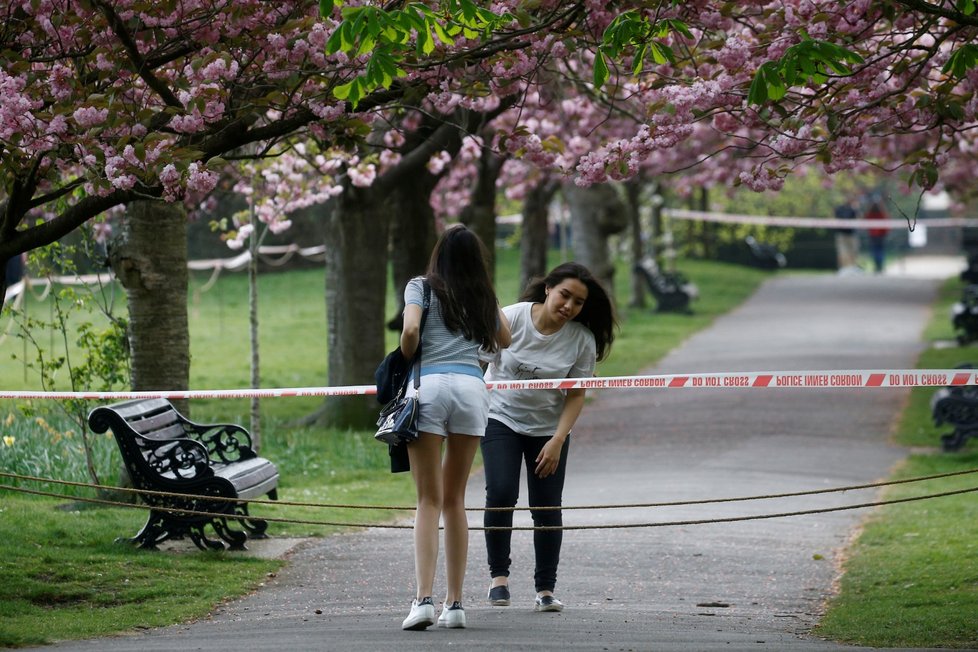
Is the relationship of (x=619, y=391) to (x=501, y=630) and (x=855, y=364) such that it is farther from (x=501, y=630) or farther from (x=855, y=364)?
(x=501, y=630)

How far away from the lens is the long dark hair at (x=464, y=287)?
6840 mm

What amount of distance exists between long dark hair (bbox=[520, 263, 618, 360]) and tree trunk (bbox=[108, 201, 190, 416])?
161 inches

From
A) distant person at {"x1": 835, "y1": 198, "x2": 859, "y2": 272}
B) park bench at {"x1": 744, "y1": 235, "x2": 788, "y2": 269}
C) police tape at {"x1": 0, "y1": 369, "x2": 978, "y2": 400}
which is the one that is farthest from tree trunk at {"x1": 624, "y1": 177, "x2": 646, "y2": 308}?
police tape at {"x1": 0, "y1": 369, "x2": 978, "y2": 400}

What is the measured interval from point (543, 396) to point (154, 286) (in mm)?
4379

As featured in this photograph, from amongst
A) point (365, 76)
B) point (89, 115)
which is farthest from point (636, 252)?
point (365, 76)

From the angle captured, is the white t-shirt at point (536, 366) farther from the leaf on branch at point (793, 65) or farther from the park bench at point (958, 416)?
the park bench at point (958, 416)

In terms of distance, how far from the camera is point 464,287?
6875 millimetres

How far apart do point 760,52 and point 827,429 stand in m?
7.82

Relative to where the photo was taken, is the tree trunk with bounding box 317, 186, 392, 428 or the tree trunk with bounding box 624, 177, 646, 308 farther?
the tree trunk with bounding box 624, 177, 646, 308

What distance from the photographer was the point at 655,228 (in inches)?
1449

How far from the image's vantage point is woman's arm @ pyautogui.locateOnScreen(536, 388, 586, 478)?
741 cm

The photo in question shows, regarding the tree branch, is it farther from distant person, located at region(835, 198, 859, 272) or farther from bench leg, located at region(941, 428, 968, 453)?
distant person, located at region(835, 198, 859, 272)

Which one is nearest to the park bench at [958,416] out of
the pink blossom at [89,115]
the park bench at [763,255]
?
the pink blossom at [89,115]

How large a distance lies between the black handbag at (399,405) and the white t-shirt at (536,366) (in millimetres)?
748
